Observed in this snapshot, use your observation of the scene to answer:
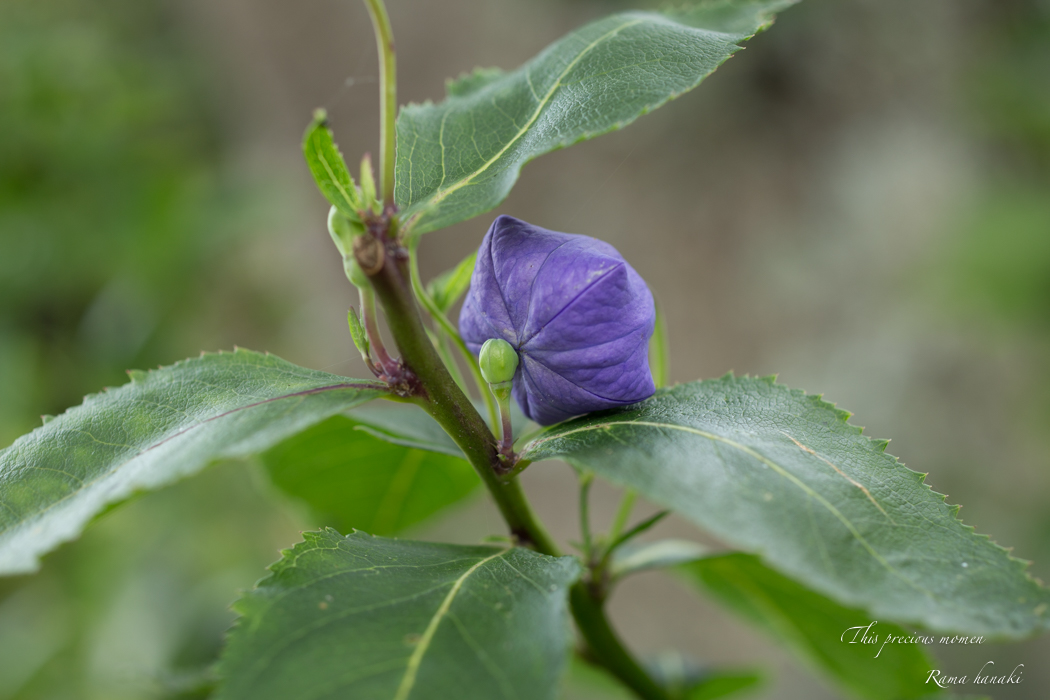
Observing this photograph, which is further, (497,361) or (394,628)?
(497,361)

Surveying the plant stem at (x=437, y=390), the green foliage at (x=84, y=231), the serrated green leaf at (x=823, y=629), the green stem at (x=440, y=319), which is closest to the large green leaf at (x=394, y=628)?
the plant stem at (x=437, y=390)

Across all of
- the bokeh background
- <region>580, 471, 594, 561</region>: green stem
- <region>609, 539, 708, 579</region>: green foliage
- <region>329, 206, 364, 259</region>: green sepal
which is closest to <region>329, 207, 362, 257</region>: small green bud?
<region>329, 206, 364, 259</region>: green sepal

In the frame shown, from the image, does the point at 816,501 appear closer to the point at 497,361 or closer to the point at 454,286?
the point at 497,361

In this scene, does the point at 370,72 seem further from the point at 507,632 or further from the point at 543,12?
the point at 507,632

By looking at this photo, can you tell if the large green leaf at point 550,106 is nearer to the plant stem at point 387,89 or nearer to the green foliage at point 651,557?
the plant stem at point 387,89

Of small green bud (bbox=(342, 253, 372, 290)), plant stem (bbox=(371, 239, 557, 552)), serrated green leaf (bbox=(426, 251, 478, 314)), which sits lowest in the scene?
plant stem (bbox=(371, 239, 557, 552))

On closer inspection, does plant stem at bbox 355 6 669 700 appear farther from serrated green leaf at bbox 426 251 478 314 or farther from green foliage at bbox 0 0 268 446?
green foliage at bbox 0 0 268 446

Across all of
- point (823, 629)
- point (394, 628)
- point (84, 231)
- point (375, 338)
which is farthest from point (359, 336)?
point (84, 231)
